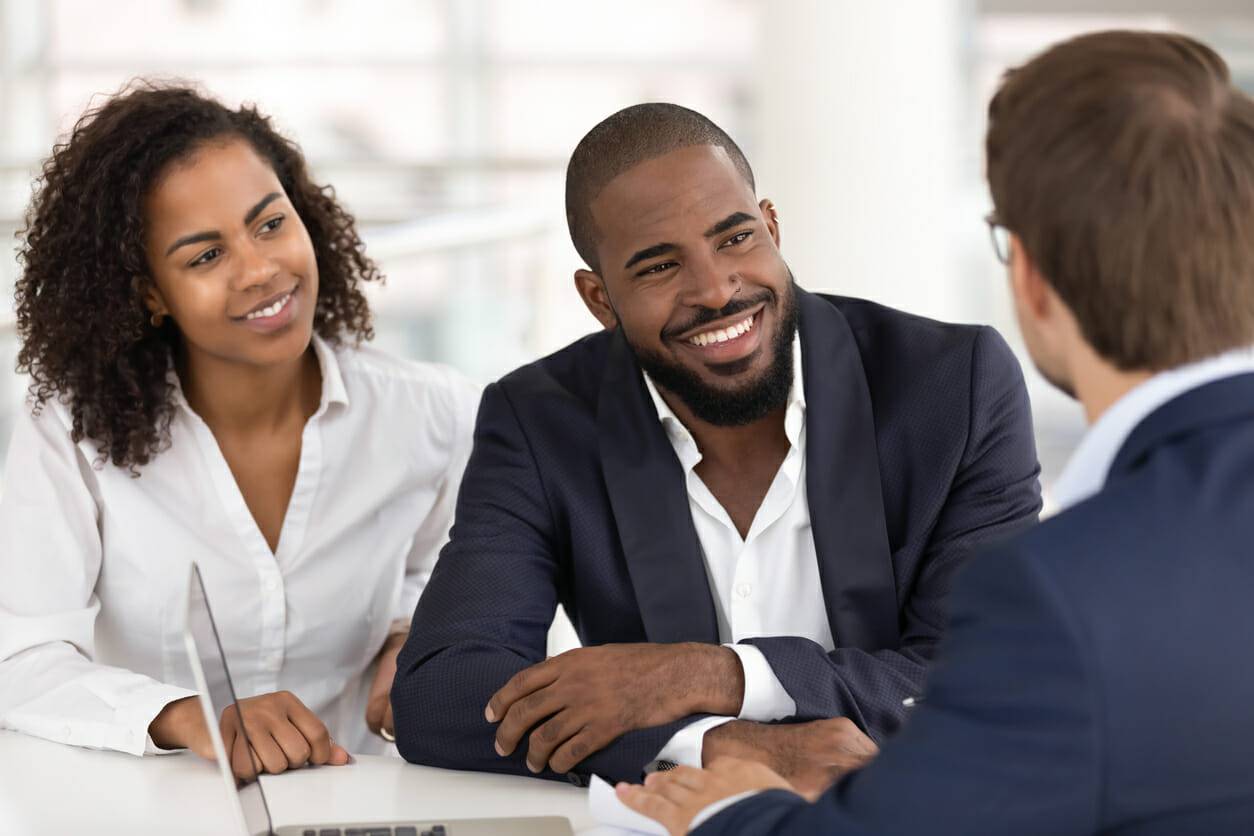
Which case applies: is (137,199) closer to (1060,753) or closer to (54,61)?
(1060,753)

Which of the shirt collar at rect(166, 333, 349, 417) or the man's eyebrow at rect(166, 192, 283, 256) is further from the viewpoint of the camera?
the shirt collar at rect(166, 333, 349, 417)

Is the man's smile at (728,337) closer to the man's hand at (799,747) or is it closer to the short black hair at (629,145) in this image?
the short black hair at (629,145)

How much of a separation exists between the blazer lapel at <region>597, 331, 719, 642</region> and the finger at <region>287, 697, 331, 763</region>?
40 cm

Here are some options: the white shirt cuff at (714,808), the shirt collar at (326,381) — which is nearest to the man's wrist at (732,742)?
the white shirt cuff at (714,808)

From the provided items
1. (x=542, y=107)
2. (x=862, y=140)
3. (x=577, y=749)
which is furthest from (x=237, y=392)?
(x=542, y=107)

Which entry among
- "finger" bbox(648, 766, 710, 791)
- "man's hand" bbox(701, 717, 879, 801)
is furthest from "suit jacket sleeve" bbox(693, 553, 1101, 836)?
"man's hand" bbox(701, 717, 879, 801)

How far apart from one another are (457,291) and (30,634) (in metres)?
2.92

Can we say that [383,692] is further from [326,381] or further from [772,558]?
[772,558]

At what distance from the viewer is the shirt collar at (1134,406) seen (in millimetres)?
1018

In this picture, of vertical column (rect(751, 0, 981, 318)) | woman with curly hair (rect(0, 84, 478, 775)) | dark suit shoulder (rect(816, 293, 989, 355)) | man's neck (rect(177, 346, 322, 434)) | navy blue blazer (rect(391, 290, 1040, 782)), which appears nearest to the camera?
navy blue blazer (rect(391, 290, 1040, 782))

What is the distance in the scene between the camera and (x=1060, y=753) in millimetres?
926

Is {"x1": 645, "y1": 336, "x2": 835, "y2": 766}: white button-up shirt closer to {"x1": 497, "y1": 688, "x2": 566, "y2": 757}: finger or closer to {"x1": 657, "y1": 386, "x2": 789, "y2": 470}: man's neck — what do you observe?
{"x1": 657, "y1": 386, "x2": 789, "y2": 470}: man's neck

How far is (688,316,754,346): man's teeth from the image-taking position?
5.98 ft

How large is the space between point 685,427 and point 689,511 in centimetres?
14
